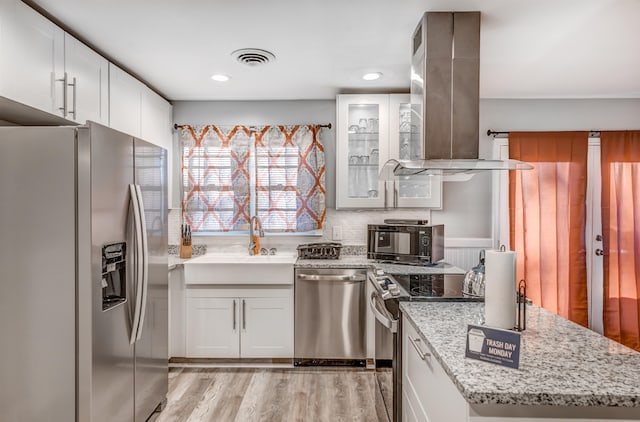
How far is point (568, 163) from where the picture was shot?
375 cm

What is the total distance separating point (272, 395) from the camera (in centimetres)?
290

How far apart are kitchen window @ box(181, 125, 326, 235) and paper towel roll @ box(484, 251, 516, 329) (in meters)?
2.46

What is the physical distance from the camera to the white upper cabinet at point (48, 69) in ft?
6.04

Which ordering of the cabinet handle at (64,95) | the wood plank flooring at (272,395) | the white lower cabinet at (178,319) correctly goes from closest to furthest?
1. the cabinet handle at (64,95)
2. the wood plank flooring at (272,395)
3. the white lower cabinet at (178,319)

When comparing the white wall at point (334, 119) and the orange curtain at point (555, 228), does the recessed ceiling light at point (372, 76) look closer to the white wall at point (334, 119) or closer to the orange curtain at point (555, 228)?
the white wall at point (334, 119)

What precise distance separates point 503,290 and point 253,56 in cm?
216

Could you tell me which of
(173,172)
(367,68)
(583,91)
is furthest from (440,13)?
(173,172)

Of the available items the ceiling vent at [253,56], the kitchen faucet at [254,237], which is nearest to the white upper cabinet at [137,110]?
the ceiling vent at [253,56]

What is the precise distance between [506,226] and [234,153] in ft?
8.91

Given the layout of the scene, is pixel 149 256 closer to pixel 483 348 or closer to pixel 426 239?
pixel 483 348

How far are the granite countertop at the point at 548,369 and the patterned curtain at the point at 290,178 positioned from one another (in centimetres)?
229

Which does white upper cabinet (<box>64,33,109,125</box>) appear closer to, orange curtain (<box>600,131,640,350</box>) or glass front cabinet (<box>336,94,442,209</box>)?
glass front cabinet (<box>336,94,442,209</box>)

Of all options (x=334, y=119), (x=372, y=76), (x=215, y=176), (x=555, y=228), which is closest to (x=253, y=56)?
(x=372, y=76)

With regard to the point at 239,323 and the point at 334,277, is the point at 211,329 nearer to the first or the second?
the point at 239,323
